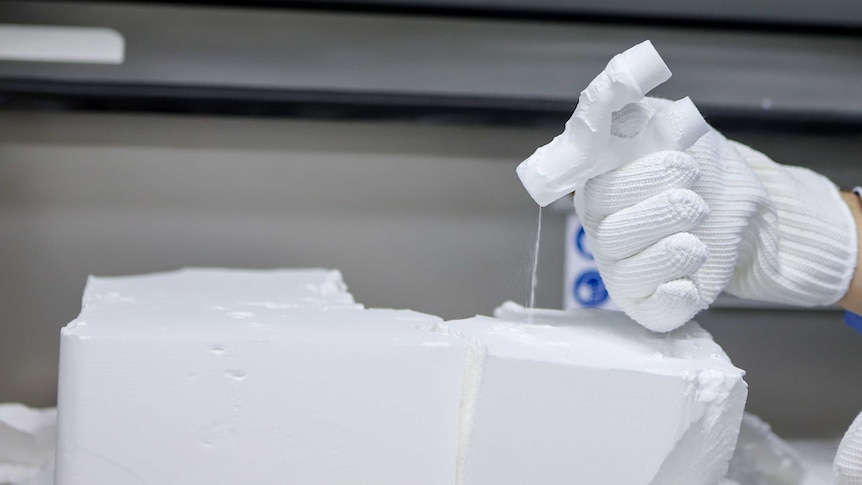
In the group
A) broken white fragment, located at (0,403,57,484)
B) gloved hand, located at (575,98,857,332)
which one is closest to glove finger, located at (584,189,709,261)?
gloved hand, located at (575,98,857,332)

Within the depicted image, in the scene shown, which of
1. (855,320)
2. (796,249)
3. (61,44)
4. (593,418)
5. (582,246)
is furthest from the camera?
(582,246)

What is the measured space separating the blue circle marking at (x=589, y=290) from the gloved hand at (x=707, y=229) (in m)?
0.44

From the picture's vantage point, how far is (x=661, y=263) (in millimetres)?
875

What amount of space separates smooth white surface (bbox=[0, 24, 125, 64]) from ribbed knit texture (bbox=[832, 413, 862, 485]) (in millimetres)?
1171

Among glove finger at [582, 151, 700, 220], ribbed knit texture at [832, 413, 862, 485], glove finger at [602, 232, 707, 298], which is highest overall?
glove finger at [582, 151, 700, 220]

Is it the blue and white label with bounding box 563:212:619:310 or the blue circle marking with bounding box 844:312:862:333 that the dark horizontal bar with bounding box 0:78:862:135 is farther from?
the blue circle marking with bounding box 844:312:862:333

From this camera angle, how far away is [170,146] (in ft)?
4.72

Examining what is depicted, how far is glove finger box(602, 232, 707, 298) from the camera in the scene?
87 cm

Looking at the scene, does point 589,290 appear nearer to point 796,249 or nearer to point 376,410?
point 796,249

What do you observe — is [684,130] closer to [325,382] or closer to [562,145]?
[562,145]

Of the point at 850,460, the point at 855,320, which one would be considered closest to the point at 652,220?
the point at 850,460

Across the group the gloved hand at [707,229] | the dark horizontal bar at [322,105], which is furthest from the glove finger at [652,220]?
the dark horizontal bar at [322,105]

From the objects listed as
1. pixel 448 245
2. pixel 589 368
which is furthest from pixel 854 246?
pixel 448 245

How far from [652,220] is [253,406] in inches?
17.9
